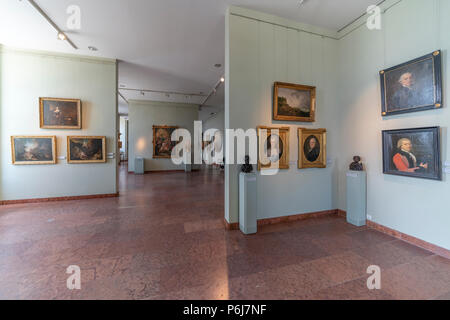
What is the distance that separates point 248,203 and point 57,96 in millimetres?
7695

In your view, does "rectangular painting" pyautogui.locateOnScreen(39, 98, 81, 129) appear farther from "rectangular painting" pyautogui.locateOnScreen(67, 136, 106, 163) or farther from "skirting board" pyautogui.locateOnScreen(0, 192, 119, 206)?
"skirting board" pyautogui.locateOnScreen(0, 192, 119, 206)

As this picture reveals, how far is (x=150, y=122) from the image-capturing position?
13.5 m

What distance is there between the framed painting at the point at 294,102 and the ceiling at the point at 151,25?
5.74ft

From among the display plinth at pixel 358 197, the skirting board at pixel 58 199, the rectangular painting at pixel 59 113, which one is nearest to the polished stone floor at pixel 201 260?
the display plinth at pixel 358 197

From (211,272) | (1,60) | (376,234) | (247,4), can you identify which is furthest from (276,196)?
(1,60)

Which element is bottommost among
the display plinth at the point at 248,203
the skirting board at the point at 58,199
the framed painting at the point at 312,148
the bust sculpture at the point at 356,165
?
the skirting board at the point at 58,199

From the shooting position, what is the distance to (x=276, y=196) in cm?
459

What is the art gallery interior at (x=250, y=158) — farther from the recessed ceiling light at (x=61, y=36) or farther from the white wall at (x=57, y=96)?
the recessed ceiling light at (x=61, y=36)

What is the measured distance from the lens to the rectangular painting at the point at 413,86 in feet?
10.5

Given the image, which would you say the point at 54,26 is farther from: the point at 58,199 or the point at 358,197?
the point at 358,197

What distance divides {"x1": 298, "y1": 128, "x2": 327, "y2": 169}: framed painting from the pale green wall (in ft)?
1.92

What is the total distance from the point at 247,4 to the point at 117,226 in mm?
6039

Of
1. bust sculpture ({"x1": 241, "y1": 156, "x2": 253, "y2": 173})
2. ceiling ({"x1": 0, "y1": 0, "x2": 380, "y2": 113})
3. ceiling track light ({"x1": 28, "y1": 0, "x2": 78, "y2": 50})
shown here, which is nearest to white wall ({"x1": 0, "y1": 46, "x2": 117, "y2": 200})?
ceiling ({"x1": 0, "y1": 0, "x2": 380, "y2": 113})
